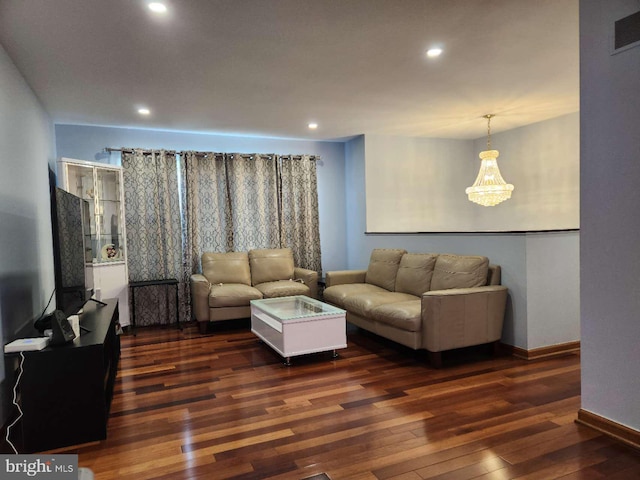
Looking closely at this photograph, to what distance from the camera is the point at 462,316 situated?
336 centimetres

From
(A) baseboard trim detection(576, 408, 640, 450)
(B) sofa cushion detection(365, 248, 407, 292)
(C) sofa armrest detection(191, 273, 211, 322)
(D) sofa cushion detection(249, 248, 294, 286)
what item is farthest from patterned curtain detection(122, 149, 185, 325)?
(A) baseboard trim detection(576, 408, 640, 450)

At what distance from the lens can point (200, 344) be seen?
4.24 m

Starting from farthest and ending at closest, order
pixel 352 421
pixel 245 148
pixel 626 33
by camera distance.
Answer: pixel 245 148 → pixel 352 421 → pixel 626 33

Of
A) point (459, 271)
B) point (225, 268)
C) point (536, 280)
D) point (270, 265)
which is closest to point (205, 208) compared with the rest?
point (225, 268)

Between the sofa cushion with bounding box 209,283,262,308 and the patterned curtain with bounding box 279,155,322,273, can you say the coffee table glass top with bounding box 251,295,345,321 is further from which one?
the patterned curtain with bounding box 279,155,322,273

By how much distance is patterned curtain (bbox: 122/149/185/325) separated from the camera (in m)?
5.09

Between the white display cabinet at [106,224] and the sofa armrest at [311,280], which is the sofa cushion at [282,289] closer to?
the sofa armrest at [311,280]

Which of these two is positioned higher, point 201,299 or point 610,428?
point 201,299

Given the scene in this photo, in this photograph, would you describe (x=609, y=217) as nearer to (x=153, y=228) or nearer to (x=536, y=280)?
(x=536, y=280)

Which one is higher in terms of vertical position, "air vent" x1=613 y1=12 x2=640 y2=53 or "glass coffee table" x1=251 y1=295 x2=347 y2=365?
"air vent" x1=613 y1=12 x2=640 y2=53

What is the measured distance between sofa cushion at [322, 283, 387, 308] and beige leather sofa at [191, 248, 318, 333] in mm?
376

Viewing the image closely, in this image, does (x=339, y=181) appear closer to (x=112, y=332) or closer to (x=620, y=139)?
(x=112, y=332)

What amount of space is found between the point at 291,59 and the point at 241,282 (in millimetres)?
2985

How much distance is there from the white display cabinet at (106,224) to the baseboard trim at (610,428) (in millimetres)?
4293
